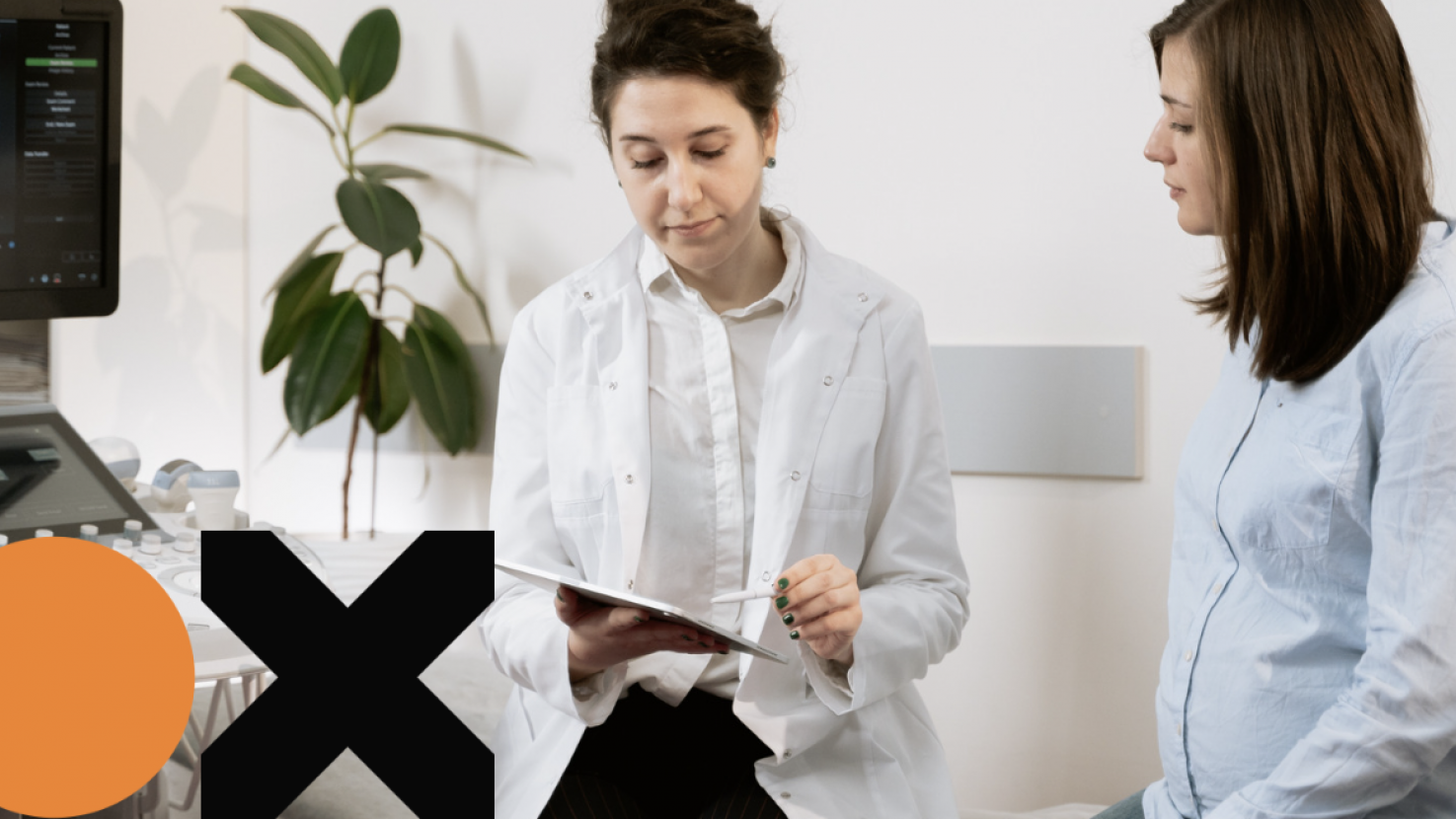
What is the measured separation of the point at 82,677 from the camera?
0.75m

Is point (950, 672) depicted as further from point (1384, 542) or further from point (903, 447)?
point (1384, 542)

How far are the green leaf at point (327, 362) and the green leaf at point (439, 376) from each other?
111 mm

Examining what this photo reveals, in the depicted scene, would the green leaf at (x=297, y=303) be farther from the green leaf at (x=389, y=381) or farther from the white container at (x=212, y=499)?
the white container at (x=212, y=499)

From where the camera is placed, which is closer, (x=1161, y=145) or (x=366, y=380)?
(x=1161, y=145)

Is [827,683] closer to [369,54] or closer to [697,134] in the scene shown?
[697,134]

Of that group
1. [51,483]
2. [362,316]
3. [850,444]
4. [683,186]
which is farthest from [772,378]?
[362,316]

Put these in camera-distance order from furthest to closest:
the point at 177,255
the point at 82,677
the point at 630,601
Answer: the point at 177,255 < the point at 630,601 < the point at 82,677

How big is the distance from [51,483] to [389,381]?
124cm

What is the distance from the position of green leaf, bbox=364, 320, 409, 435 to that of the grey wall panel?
3.91ft

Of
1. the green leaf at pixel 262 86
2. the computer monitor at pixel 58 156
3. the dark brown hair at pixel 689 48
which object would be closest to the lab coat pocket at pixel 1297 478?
the dark brown hair at pixel 689 48

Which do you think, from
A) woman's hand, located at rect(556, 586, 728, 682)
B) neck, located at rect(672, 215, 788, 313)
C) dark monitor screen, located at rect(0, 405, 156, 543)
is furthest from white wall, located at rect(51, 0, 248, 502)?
woman's hand, located at rect(556, 586, 728, 682)

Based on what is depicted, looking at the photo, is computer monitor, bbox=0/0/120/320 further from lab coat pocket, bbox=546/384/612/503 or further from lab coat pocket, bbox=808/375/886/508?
lab coat pocket, bbox=808/375/886/508

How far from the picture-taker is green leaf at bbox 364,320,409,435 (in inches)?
102

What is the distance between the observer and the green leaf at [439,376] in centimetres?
254
